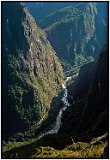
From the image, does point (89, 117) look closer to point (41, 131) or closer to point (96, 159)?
point (41, 131)

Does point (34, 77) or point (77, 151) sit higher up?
point (34, 77)

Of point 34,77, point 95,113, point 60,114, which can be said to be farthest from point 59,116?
point 95,113

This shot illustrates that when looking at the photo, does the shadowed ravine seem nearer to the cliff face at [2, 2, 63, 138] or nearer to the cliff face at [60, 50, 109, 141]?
the cliff face at [2, 2, 63, 138]

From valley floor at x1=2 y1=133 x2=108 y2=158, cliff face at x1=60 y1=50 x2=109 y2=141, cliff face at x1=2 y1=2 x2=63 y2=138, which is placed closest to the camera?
valley floor at x1=2 y1=133 x2=108 y2=158

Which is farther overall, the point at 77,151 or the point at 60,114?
the point at 60,114

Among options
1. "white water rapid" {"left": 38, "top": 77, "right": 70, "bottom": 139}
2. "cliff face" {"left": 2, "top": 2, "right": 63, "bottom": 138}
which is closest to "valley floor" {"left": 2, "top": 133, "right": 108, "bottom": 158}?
"white water rapid" {"left": 38, "top": 77, "right": 70, "bottom": 139}

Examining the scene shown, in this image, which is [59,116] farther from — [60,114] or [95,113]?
[95,113]

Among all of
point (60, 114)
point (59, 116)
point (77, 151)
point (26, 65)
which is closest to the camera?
point (77, 151)

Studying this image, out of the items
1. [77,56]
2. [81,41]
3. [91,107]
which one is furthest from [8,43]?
[91,107]
